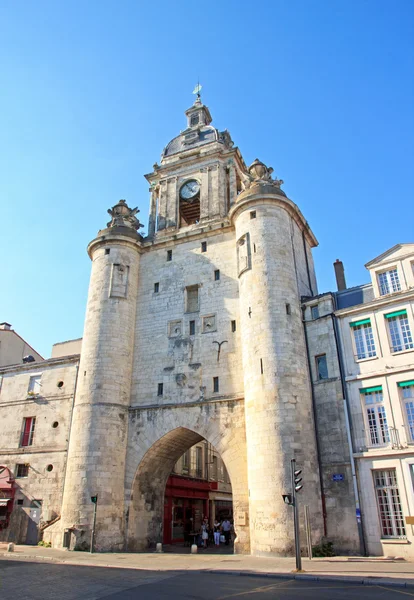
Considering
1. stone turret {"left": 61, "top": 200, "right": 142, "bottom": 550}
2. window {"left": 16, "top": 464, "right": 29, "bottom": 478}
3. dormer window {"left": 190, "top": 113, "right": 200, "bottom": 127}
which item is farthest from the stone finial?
window {"left": 16, "top": 464, "right": 29, "bottom": 478}

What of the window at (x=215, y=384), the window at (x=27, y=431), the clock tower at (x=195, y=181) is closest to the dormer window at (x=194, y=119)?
the clock tower at (x=195, y=181)

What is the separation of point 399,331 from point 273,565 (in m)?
8.54

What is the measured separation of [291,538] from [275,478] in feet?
5.98

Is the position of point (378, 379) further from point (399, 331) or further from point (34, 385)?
point (34, 385)

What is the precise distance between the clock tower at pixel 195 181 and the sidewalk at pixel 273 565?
14.6 meters

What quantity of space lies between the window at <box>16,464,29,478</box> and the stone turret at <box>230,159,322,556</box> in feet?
38.6

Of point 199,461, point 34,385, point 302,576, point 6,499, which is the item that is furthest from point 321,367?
point 6,499

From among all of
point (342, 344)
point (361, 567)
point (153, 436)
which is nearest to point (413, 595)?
point (361, 567)

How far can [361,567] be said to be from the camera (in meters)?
11.8

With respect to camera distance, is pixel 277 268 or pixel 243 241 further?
pixel 243 241

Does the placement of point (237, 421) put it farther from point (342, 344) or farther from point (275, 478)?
point (342, 344)

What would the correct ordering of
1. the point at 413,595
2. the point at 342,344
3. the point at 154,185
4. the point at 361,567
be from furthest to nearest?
the point at 154,185 → the point at 342,344 → the point at 361,567 → the point at 413,595

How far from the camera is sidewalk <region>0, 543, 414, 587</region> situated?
10172mm

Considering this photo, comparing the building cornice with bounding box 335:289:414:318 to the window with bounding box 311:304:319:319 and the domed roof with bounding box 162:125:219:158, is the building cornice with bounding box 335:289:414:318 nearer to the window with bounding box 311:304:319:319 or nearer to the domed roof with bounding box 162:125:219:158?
the window with bounding box 311:304:319:319
